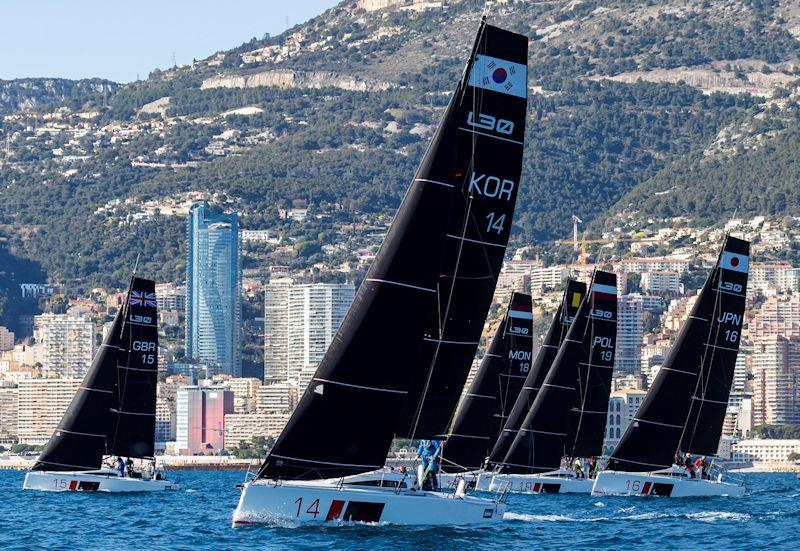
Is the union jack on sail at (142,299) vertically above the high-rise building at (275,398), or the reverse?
the union jack on sail at (142,299)

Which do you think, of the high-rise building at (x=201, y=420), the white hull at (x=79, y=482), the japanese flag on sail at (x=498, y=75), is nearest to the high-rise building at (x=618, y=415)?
the high-rise building at (x=201, y=420)

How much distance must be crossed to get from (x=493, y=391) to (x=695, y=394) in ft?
20.8

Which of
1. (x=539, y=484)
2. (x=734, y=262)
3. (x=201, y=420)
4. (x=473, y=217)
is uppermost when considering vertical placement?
(x=734, y=262)

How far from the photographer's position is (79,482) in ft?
179

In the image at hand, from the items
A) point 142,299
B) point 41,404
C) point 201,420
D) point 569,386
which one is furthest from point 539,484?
point 41,404

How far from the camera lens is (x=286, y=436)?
3381cm

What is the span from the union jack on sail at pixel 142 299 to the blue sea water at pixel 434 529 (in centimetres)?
671

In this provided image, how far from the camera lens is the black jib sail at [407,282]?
33.9 m

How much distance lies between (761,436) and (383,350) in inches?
5763

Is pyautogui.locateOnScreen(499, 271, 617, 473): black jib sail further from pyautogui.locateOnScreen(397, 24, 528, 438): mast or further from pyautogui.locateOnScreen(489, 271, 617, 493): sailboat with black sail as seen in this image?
pyautogui.locateOnScreen(397, 24, 528, 438): mast

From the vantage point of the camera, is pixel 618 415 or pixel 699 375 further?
pixel 618 415

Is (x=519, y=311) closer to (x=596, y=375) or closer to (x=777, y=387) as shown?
(x=596, y=375)

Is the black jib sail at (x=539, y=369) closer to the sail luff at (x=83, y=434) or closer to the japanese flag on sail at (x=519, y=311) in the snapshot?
the japanese flag on sail at (x=519, y=311)

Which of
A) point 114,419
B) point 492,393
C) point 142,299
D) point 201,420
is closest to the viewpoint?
point 492,393
